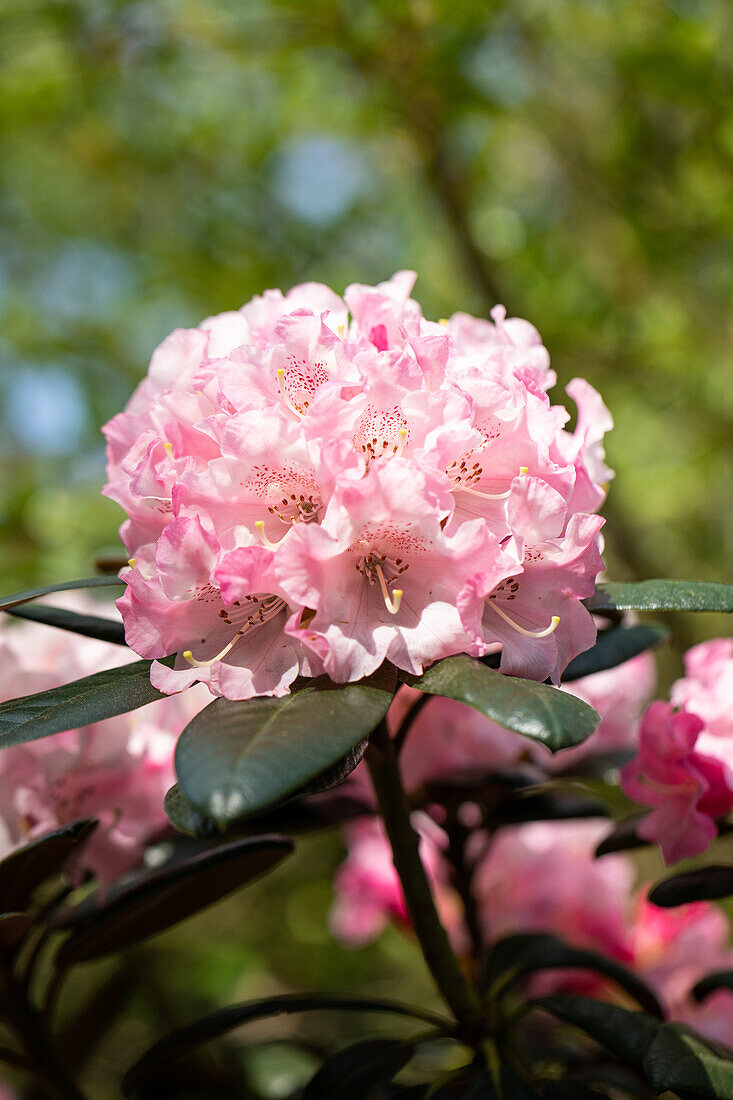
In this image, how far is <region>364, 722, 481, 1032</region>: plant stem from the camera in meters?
0.57

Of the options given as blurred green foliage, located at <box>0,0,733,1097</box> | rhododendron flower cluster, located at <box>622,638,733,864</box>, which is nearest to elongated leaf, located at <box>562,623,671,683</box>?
rhododendron flower cluster, located at <box>622,638,733,864</box>

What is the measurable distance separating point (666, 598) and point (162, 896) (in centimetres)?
42

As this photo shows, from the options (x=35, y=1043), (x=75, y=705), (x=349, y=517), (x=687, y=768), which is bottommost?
(x=35, y=1043)

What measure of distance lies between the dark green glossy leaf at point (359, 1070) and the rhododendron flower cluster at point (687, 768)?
0.79 feet

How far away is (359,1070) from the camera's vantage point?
62 cm

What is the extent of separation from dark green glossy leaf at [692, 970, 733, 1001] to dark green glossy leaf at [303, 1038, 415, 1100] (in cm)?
23

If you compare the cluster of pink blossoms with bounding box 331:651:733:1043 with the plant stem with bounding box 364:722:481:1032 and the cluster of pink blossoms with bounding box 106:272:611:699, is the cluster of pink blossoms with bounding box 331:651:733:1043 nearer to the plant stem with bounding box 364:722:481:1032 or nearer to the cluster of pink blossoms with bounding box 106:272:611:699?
the plant stem with bounding box 364:722:481:1032

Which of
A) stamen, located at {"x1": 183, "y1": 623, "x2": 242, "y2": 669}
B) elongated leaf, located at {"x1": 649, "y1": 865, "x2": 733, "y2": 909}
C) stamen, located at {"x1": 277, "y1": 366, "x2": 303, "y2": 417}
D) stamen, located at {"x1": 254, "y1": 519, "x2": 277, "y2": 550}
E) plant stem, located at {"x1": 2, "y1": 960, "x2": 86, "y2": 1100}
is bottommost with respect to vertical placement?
plant stem, located at {"x1": 2, "y1": 960, "x2": 86, "y2": 1100}

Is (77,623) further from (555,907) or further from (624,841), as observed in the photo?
(555,907)

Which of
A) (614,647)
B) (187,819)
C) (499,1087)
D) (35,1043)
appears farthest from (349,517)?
(35,1043)

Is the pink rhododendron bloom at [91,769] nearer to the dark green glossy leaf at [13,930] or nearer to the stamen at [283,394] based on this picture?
the dark green glossy leaf at [13,930]

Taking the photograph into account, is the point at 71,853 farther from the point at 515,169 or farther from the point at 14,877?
the point at 515,169

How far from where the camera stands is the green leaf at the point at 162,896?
591 mm

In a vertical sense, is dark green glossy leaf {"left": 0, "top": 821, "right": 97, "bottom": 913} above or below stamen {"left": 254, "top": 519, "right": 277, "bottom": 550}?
below
